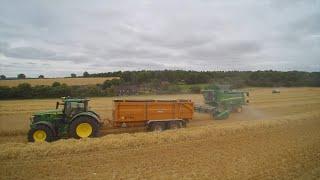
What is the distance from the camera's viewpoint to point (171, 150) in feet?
41.3

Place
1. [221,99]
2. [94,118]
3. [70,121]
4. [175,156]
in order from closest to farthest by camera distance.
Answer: [175,156] < [70,121] < [94,118] < [221,99]

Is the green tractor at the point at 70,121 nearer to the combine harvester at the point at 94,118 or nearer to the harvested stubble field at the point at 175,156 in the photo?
the combine harvester at the point at 94,118

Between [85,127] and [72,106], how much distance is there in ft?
3.53

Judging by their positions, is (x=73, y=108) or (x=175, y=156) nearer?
(x=175, y=156)

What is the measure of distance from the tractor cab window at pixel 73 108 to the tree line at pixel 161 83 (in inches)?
821

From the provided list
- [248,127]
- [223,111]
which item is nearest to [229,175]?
[248,127]

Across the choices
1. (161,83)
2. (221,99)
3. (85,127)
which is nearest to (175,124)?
(85,127)

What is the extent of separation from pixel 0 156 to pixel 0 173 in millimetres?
1752

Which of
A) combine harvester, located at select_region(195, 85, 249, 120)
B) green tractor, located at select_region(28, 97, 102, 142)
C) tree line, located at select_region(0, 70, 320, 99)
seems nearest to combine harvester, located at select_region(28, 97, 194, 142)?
green tractor, located at select_region(28, 97, 102, 142)

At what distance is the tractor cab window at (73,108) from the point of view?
15.0m

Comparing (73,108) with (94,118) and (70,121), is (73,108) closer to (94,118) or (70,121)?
(70,121)

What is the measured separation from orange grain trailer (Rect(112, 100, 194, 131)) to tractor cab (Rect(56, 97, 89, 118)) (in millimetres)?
1626

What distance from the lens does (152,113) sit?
1698 cm

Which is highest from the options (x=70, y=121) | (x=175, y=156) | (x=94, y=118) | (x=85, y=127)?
(x=94, y=118)
